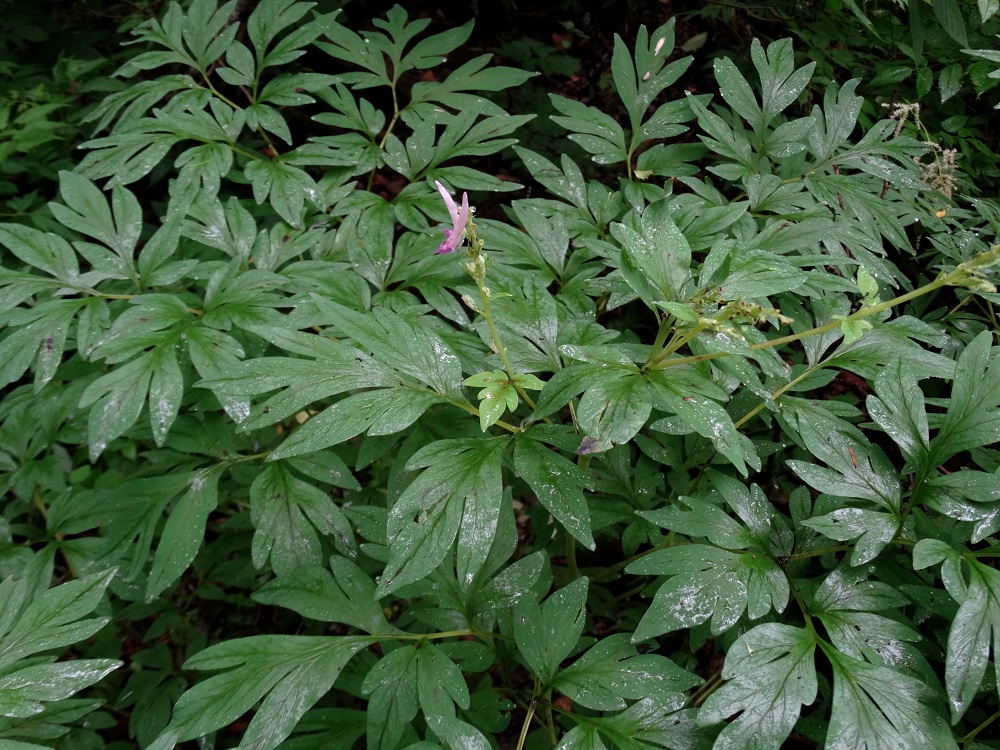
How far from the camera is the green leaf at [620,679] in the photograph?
4.17 feet

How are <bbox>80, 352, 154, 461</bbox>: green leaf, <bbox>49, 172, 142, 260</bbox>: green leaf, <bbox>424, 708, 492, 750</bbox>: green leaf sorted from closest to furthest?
<bbox>424, 708, 492, 750</bbox>: green leaf → <bbox>80, 352, 154, 461</bbox>: green leaf → <bbox>49, 172, 142, 260</bbox>: green leaf

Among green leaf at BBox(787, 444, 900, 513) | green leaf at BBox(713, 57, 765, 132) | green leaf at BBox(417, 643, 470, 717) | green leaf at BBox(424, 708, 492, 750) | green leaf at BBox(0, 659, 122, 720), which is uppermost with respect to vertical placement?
green leaf at BBox(713, 57, 765, 132)

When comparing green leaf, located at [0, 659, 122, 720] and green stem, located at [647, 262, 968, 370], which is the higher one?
green stem, located at [647, 262, 968, 370]

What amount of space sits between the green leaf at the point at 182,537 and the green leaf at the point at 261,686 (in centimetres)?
20

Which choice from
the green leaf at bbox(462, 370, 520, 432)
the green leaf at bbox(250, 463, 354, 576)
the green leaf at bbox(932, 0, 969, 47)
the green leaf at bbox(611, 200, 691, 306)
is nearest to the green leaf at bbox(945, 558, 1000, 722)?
the green leaf at bbox(611, 200, 691, 306)

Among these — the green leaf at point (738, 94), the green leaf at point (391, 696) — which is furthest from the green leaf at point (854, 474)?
the green leaf at point (738, 94)

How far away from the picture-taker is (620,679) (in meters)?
1.31

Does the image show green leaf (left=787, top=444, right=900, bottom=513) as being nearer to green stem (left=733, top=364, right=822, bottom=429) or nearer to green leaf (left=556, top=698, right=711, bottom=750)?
green stem (left=733, top=364, right=822, bottom=429)

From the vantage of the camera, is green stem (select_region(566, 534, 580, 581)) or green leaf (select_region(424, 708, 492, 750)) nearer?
green leaf (select_region(424, 708, 492, 750))

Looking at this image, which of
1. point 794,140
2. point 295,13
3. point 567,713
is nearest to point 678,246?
point 794,140

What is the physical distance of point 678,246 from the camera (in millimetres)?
1313

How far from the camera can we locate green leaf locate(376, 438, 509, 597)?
118 cm

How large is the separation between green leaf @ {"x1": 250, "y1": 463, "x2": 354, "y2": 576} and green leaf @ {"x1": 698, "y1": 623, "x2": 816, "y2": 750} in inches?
34.3

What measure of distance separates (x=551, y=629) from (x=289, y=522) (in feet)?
2.14
